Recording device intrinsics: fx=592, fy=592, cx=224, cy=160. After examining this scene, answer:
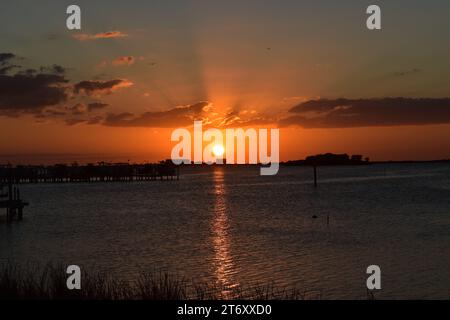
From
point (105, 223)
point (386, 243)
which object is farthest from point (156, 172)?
point (386, 243)

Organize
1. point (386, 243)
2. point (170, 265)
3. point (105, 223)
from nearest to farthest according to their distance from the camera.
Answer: point (170, 265)
point (386, 243)
point (105, 223)

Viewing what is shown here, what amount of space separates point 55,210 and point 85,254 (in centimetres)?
3659

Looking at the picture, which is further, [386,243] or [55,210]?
[55,210]

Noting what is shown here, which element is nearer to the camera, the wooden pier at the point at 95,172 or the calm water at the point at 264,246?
the calm water at the point at 264,246

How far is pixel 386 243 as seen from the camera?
34406 millimetres

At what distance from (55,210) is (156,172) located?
391ft

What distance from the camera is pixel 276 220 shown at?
51031 mm

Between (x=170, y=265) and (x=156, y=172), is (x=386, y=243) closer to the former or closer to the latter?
(x=170, y=265)

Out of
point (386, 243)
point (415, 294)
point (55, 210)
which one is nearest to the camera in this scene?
point (415, 294)

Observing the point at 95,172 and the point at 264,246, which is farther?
the point at 95,172

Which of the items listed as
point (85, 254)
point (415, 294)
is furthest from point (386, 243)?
point (85, 254)

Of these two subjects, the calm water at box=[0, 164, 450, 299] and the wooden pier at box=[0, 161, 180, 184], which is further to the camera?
the wooden pier at box=[0, 161, 180, 184]
